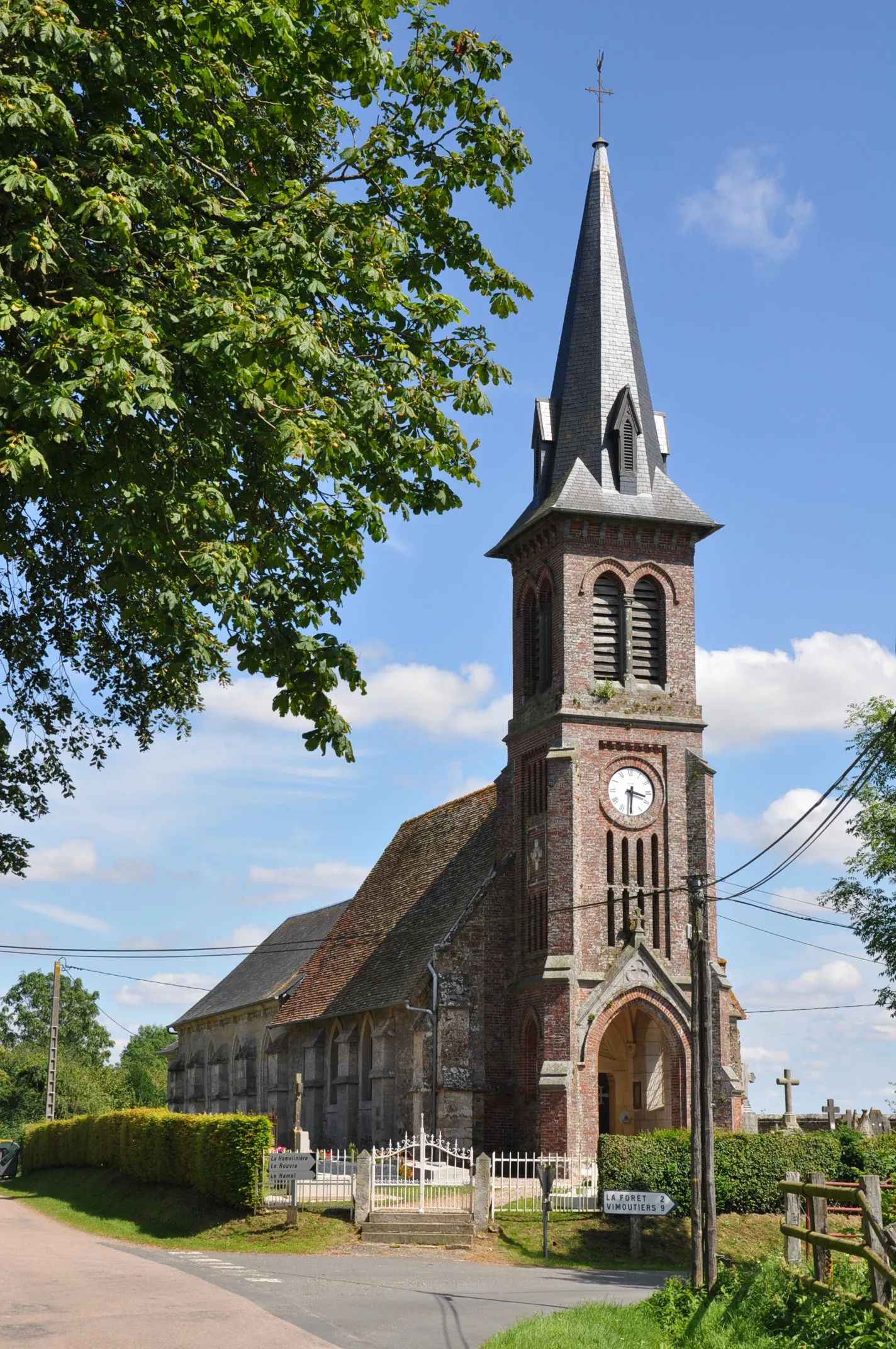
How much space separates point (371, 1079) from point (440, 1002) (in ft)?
14.4

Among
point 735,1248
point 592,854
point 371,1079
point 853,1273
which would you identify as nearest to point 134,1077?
point 371,1079

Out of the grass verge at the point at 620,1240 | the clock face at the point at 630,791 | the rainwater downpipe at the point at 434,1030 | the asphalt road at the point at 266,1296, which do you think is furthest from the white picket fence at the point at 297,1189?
the clock face at the point at 630,791

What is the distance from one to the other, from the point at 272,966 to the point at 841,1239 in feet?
140

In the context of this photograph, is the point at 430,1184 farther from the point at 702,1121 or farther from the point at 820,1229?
the point at 820,1229

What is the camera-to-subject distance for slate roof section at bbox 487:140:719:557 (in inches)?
1484

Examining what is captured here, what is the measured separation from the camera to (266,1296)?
18.0 meters

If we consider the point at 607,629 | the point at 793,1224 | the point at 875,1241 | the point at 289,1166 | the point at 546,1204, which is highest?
the point at 607,629

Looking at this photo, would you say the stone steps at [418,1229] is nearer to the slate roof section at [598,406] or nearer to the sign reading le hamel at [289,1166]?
the sign reading le hamel at [289,1166]

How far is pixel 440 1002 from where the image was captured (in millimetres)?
36031

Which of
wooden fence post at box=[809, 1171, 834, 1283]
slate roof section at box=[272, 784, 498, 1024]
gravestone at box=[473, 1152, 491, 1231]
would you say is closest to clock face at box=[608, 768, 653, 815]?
slate roof section at box=[272, 784, 498, 1024]

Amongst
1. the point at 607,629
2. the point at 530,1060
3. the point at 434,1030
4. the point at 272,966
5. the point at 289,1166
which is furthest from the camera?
the point at 272,966

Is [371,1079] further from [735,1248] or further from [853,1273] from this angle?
[853,1273]

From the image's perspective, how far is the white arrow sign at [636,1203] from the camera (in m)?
25.2

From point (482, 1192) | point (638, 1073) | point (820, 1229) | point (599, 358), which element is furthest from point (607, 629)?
point (820, 1229)
